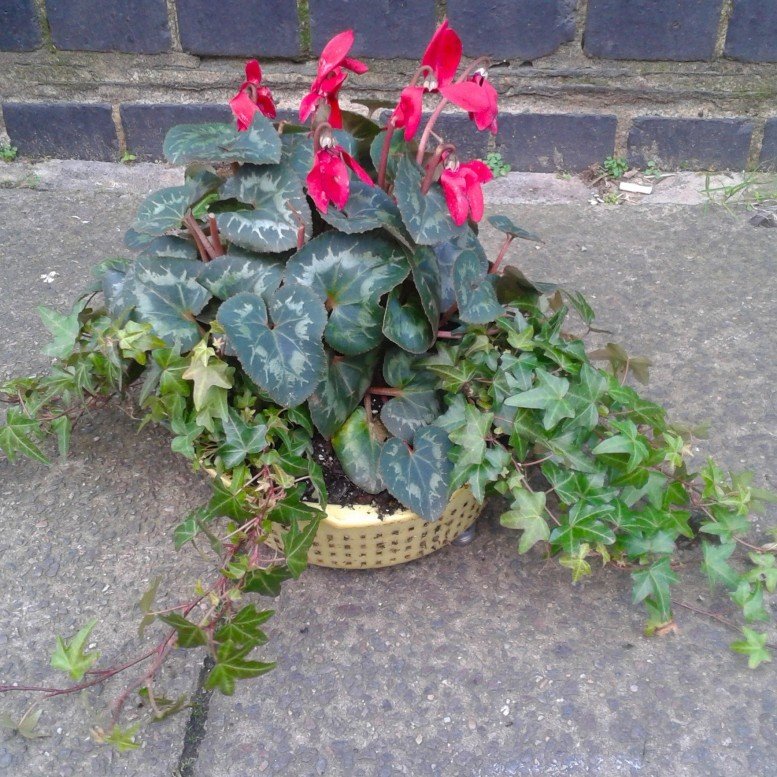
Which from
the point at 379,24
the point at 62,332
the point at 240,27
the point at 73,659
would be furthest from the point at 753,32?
the point at 73,659

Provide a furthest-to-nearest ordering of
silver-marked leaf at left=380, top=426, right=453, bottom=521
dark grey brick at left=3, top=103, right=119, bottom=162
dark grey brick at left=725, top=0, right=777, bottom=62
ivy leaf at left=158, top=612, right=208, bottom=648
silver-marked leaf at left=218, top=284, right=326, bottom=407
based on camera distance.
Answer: dark grey brick at left=3, top=103, right=119, bottom=162 → dark grey brick at left=725, top=0, right=777, bottom=62 → silver-marked leaf at left=380, top=426, right=453, bottom=521 → silver-marked leaf at left=218, top=284, right=326, bottom=407 → ivy leaf at left=158, top=612, right=208, bottom=648

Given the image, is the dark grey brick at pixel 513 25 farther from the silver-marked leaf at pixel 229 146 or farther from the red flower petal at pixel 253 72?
the silver-marked leaf at pixel 229 146

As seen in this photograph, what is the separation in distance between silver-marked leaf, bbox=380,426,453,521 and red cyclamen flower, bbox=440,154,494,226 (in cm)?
33

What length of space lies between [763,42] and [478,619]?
1.91 m

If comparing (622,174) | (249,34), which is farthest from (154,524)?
(622,174)

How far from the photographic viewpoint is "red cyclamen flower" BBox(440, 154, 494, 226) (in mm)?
1138

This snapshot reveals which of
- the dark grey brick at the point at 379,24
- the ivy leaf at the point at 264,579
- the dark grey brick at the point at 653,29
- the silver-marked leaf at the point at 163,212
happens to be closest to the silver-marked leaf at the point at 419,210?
the silver-marked leaf at the point at 163,212

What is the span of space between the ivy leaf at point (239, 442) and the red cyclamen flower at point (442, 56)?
1.81 feet

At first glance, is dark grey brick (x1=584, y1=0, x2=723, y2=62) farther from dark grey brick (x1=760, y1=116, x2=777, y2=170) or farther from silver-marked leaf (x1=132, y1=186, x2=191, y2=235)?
silver-marked leaf (x1=132, y1=186, x2=191, y2=235)

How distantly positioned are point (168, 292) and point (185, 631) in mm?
511

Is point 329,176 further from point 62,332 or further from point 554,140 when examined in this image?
point 554,140

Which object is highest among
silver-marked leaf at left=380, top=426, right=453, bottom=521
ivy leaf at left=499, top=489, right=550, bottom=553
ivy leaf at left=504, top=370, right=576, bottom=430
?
ivy leaf at left=504, top=370, right=576, bottom=430

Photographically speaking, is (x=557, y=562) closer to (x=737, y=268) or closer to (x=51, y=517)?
(x=51, y=517)

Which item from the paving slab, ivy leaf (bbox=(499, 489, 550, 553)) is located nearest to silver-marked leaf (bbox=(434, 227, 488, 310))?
ivy leaf (bbox=(499, 489, 550, 553))
